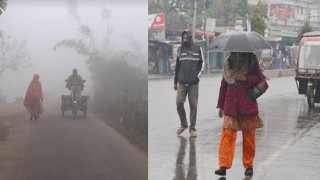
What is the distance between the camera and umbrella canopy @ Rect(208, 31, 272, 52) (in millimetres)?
4706

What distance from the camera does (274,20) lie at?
46656 mm

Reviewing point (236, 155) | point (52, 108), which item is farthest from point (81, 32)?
point (236, 155)

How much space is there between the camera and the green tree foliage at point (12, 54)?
2209 millimetres

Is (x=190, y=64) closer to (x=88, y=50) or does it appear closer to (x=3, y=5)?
(x=88, y=50)

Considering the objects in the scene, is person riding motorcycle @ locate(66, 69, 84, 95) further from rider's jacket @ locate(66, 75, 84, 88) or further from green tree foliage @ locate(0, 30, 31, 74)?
green tree foliage @ locate(0, 30, 31, 74)

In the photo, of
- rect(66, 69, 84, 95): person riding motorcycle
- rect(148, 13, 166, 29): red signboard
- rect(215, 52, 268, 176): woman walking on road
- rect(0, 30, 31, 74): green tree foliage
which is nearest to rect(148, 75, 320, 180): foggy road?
rect(215, 52, 268, 176): woman walking on road

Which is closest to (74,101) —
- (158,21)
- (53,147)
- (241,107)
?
(53,147)

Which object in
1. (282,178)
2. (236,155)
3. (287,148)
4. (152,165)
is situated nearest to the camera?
(282,178)

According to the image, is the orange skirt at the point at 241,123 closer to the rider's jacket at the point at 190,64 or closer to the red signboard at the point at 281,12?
the rider's jacket at the point at 190,64

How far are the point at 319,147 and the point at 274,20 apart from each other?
→ 4202cm

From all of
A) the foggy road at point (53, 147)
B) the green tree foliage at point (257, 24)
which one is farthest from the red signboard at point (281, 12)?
the foggy road at point (53, 147)

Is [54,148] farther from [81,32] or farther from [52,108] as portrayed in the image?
[81,32]

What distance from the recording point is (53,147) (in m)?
2.29

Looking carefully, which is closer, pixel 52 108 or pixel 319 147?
pixel 52 108
